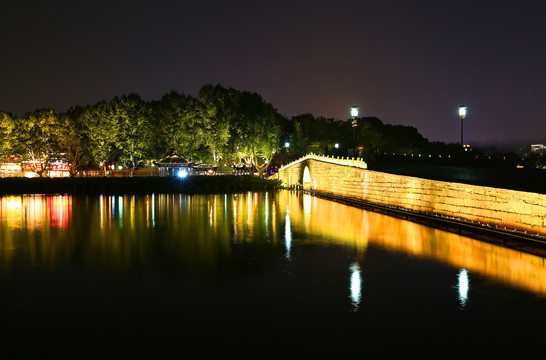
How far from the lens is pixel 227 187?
183 ft

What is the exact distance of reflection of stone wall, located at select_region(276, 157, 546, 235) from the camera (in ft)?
56.7

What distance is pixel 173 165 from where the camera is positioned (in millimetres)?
58969

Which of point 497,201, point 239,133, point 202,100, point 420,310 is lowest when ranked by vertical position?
point 420,310

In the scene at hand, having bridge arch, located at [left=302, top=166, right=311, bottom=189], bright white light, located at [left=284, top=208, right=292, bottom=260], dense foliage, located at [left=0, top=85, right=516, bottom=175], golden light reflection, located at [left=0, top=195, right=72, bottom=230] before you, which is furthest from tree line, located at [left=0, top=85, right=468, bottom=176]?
bright white light, located at [left=284, top=208, right=292, bottom=260]

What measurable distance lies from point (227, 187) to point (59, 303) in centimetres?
4508

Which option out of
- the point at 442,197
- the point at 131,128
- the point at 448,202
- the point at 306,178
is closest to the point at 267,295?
the point at 448,202

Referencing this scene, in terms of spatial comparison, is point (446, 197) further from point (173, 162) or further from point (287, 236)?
point (173, 162)

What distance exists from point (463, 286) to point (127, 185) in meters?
47.0

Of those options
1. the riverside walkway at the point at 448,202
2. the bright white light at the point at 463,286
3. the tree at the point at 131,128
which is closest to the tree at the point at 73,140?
the tree at the point at 131,128

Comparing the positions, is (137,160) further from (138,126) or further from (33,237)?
(33,237)

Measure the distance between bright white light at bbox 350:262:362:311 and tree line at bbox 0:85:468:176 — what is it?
50.0m

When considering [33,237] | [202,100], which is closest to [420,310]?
[33,237]

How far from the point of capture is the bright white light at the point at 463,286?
1091 cm

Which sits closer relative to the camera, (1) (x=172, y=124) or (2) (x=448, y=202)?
(2) (x=448, y=202)
